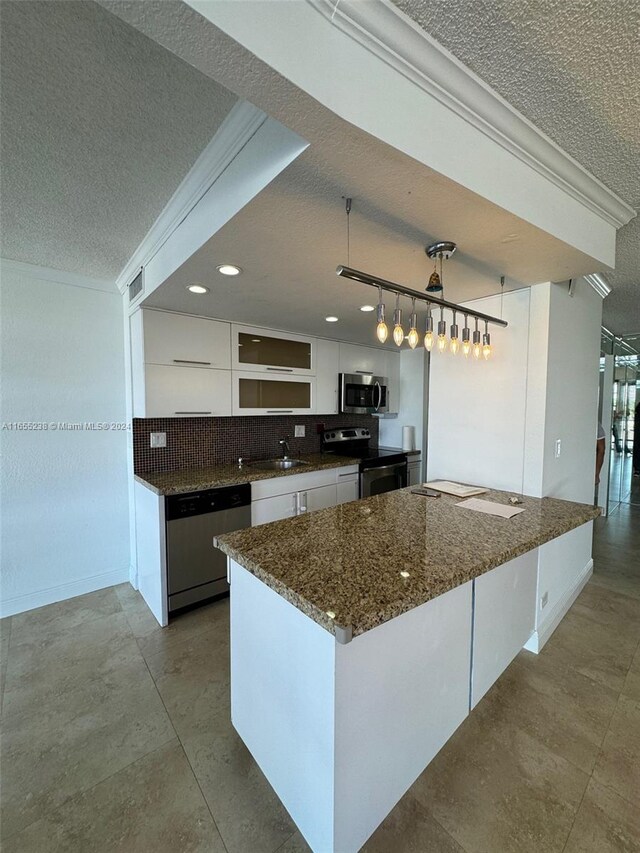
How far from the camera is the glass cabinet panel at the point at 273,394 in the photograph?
2959 mm

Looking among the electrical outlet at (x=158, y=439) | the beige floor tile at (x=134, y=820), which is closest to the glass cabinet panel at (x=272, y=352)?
the electrical outlet at (x=158, y=439)

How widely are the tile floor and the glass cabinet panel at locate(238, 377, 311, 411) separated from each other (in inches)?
69.8

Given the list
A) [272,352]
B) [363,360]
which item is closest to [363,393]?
[363,360]

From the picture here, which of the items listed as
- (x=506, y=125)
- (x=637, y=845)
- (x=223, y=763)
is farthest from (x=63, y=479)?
(x=637, y=845)

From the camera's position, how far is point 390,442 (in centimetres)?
444

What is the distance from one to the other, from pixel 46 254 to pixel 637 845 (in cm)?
397

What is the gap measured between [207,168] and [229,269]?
17.8 inches

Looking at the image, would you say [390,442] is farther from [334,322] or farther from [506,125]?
[506,125]

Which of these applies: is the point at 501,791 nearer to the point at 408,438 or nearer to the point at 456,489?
the point at 456,489

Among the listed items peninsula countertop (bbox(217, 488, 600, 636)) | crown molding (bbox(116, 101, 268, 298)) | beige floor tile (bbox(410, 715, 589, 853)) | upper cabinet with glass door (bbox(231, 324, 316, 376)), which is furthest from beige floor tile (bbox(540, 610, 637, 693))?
crown molding (bbox(116, 101, 268, 298))

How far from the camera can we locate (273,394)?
3150 mm

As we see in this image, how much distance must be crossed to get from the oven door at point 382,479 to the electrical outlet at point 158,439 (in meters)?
1.85

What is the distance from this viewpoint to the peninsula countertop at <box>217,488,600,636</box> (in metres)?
0.90

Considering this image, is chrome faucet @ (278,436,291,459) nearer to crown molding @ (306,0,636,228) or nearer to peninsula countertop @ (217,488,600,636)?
peninsula countertop @ (217,488,600,636)
